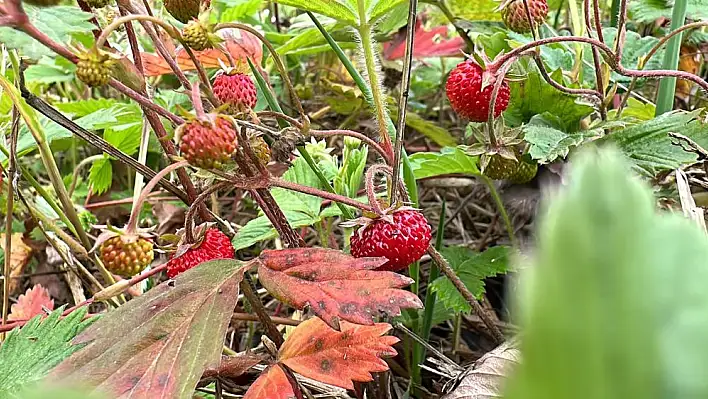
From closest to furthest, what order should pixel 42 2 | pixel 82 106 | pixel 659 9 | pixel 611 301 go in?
1. pixel 611 301
2. pixel 42 2
3. pixel 659 9
4. pixel 82 106

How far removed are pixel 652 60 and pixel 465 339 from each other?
0.59 m

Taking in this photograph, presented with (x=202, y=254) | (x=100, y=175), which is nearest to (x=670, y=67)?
(x=202, y=254)

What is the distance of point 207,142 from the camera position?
64 centimetres

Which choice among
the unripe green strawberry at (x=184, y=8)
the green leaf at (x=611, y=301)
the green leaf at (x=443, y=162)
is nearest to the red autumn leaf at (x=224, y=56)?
the green leaf at (x=443, y=162)

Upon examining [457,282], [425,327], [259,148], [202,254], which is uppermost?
[259,148]

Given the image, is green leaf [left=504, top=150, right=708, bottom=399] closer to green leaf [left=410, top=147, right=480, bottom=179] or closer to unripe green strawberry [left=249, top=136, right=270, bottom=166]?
unripe green strawberry [left=249, top=136, right=270, bottom=166]

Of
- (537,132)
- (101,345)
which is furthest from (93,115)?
(537,132)

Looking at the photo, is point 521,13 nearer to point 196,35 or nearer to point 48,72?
point 196,35

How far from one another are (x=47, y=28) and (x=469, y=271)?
0.69m

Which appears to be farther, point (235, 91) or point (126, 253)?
point (235, 91)

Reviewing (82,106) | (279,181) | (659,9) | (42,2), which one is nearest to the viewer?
(42,2)

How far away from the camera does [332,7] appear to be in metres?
0.95

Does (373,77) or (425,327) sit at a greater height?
(373,77)

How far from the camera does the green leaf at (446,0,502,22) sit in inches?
56.2
